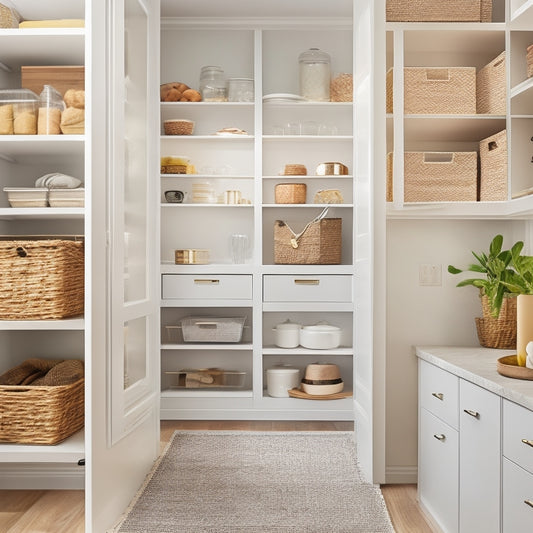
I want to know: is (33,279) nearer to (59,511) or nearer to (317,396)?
(59,511)

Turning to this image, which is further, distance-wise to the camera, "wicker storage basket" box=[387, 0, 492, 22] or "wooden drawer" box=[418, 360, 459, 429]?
"wicker storage basket" box=[387, 0, 492, 22]

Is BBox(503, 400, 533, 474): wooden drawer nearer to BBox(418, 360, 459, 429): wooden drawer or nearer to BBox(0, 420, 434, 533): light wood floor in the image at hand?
BBox(418, 360, 459, 429): wooden drawer

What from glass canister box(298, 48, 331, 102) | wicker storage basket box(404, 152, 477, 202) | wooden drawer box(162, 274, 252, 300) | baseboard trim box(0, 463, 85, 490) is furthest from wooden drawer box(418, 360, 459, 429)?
glass canister box(298, 48, 331, 102)

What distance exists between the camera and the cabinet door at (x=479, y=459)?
6.35 feet

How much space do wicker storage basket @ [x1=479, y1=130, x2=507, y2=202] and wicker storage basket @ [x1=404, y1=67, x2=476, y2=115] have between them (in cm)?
18

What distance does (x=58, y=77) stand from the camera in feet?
8.89

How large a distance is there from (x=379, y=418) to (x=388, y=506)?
0.39 meters

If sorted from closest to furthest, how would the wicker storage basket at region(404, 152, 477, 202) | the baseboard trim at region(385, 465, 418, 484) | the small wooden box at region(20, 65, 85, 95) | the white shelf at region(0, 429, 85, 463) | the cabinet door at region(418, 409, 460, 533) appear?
the cabinet door at region(418, 409, 460, 533)
the white shelf at region(0, 429, 85, 463)
the small wooden box at region(20, 65, 85, 95)
the wicker storage basket at region(404, 152, 477, 202)
the baseboard trim at region(385, 465, 418, 484)

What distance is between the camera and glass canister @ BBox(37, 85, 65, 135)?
2.59 m

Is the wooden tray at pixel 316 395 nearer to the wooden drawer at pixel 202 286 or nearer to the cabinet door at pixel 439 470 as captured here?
the wooden drawer at pixel 202 286

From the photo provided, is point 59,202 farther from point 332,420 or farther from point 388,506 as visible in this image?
point 332,420

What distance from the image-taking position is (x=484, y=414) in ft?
6.66

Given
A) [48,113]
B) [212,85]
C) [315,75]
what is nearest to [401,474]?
[48,113]

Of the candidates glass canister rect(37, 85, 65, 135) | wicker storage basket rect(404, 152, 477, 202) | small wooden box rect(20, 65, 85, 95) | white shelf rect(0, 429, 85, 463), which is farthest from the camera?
wicker storage basket rect(404, 152, 477, 202)
